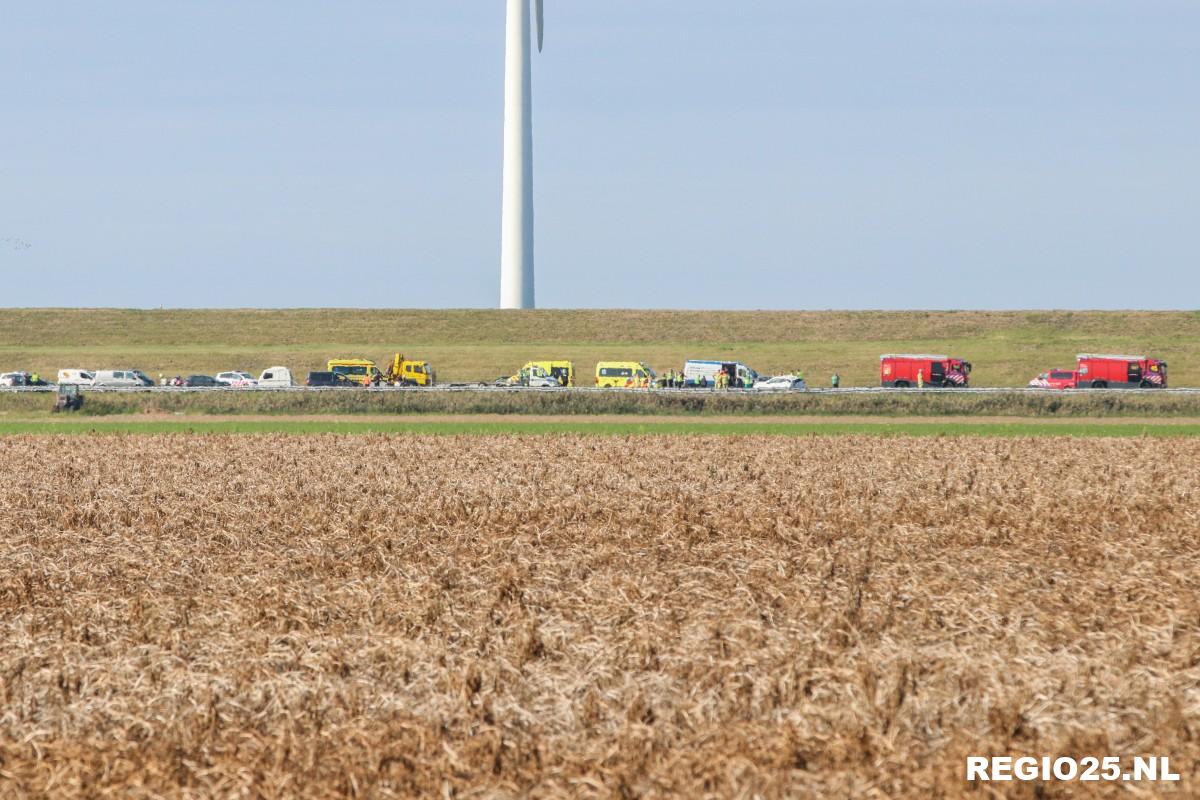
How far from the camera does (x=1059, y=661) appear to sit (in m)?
15.1

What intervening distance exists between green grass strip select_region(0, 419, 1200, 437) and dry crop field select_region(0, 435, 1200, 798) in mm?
29833

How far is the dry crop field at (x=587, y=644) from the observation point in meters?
12.1

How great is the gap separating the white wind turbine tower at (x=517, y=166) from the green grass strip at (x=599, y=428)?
50021 millimetres

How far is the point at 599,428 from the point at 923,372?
4021cm

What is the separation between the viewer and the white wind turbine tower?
384 ft

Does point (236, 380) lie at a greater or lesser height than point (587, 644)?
greater

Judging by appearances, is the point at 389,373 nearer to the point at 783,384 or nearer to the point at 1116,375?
the point at 783,384

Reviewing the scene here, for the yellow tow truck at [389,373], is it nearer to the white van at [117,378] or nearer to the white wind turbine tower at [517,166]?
the white van at [117,378]

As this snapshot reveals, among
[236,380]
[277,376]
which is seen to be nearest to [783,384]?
[277,376]

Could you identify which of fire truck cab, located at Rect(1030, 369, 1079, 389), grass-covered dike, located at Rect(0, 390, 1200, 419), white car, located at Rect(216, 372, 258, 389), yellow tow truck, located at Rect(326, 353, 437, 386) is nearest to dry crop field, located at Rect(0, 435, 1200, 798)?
grass-covered dike, located at Rect(0, 390, 1200, 419)

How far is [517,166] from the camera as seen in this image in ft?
399

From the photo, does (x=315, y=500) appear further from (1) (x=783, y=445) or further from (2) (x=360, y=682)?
(1) (x=783, y=445)

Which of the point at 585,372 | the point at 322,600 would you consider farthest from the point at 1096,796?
the point at 585,372

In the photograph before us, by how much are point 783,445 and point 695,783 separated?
40.6 m
